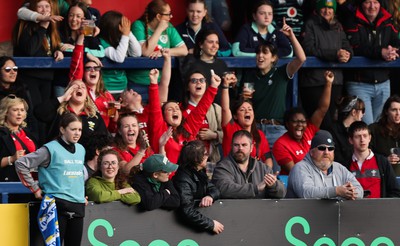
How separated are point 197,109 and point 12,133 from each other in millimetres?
2124

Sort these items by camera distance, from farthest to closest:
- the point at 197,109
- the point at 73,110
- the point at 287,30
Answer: the point at 287,30
the point at 197,109
the point at 73,110

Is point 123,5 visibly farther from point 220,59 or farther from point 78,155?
point 78,155

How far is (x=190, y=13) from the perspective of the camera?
16.9 meters

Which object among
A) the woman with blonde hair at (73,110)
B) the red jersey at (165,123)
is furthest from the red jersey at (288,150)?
the woman with blonde hair at (73,110)

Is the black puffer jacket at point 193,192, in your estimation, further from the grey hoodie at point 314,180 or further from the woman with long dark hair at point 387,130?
the woman with long dark hair at point 387,130

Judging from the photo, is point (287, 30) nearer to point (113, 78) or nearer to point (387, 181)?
point (113, 78)

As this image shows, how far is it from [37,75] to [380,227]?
4454 millimetres

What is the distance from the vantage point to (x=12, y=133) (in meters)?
14.5

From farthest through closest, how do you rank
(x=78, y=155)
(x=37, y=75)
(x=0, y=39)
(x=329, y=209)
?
Answer: 1. (x=0, y=39)
2. (x=37, y=75)
3. (x=329, y=209)
4. (x=78, y=155)

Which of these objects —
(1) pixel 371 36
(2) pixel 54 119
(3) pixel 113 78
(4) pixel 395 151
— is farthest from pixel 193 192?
(1) pixel 371 36

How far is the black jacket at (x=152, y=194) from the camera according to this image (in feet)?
43.4

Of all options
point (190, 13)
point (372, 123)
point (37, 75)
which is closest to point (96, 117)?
point (37, 75)

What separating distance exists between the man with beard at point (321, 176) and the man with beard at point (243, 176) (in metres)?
0.30

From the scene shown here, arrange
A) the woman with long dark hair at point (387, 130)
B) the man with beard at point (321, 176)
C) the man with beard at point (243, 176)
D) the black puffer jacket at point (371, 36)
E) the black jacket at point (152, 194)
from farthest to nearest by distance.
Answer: the black puffer jacket at point (371, 36), the woman with long dark hair at point (387, 130), the man with beard at point (321, 176), the man with beard at point (243, 176), the black jacket at point (152, 194)
